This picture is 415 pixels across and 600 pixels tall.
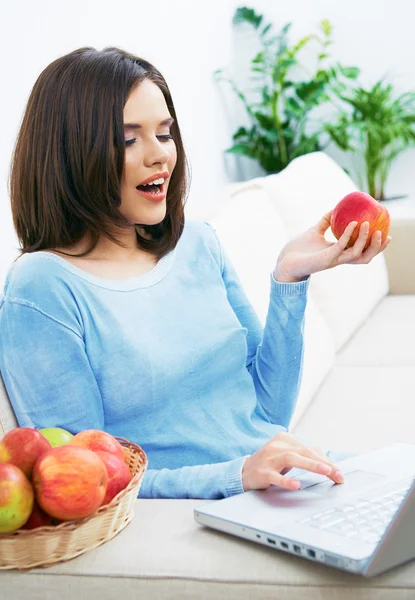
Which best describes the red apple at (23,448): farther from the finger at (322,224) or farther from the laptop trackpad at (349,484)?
the finger at (322,224)

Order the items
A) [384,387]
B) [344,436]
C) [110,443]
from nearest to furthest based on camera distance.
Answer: [110,443] < [344,436] < [384,387]

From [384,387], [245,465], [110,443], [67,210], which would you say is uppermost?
[67,210]

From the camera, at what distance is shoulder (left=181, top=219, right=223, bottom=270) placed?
153 cm

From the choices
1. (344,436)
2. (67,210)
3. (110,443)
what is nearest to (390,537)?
(110,443)

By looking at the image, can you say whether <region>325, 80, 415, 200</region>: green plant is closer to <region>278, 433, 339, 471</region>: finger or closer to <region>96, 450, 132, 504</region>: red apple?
<region>278, 433, 339, 471</region>: finger

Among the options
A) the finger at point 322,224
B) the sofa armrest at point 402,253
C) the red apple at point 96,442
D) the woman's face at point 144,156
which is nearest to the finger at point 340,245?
the finger at point 322,224

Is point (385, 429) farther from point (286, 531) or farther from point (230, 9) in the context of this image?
point (230, 9)

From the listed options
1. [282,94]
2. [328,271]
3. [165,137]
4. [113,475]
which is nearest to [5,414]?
[113,475]

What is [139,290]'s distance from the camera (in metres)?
1.37

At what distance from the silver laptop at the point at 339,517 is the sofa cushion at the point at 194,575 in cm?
2

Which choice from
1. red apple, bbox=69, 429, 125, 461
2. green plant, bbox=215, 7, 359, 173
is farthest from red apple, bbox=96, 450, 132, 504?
green plant, bbox=215, 7, 359, 173

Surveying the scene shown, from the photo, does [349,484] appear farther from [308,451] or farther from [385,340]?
[385,340]

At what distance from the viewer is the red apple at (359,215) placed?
1.38m

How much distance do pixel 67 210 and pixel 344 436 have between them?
2.59 feet
